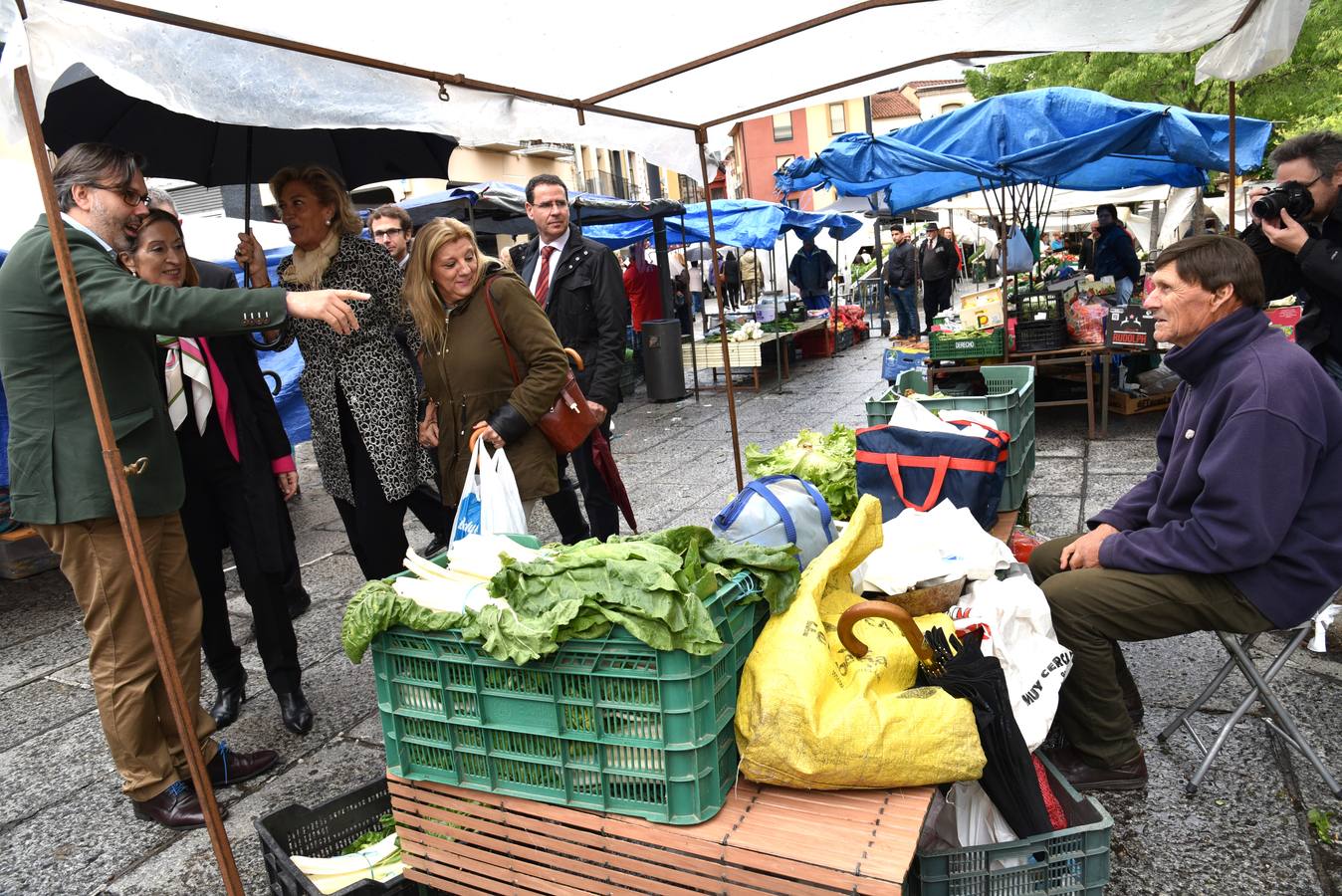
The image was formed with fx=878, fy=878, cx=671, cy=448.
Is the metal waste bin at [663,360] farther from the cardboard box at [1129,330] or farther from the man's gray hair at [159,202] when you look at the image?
the man's gray hair at [159,202]

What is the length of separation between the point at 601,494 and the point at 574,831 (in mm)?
3014

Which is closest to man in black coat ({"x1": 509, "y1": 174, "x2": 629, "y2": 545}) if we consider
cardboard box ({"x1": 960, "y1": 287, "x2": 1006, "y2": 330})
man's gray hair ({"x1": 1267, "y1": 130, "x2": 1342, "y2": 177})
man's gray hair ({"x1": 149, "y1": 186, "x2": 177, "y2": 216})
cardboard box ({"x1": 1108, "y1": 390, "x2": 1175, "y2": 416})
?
man's gray hair ({"x1": 149, "y1": 186, "x2": 177, "y2": 216})

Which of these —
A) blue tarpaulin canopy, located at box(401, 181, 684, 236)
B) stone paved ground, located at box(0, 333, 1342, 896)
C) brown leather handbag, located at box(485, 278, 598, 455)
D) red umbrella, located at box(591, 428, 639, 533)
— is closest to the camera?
stone paved ground, located at box(0, 333, 1342, 896)

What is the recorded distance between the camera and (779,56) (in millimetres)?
3951

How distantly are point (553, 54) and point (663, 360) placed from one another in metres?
8.47

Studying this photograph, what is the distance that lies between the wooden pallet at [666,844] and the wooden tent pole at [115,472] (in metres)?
0.46

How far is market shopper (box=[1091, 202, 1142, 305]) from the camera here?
12.2 m

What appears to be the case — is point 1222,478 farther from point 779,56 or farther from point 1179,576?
point 779,56

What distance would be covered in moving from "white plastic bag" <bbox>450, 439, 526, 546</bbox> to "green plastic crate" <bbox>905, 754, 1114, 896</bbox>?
5.68 feet

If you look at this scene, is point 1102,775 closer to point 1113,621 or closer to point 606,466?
point 1113,621

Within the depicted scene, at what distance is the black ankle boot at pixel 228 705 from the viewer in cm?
400

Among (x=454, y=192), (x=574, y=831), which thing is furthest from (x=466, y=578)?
(x=454, y=192)

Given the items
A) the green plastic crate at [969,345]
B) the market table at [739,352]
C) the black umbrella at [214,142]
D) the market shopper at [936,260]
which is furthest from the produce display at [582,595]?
the market shopper at [936,260]

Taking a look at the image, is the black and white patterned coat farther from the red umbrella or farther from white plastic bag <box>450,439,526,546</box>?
the red umbrella
